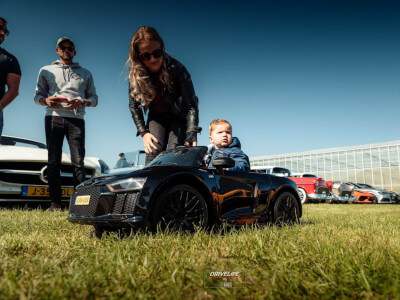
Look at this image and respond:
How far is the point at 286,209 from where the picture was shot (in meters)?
3.81

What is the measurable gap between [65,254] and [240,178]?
1.85 metres

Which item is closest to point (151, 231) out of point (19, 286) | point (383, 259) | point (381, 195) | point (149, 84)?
point (19, 286)

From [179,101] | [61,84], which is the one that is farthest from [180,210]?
[61,84]

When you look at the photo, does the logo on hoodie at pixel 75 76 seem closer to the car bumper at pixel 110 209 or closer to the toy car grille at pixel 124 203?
the car bumper at pixel 110 209

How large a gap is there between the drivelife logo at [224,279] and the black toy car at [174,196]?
103 centimetres

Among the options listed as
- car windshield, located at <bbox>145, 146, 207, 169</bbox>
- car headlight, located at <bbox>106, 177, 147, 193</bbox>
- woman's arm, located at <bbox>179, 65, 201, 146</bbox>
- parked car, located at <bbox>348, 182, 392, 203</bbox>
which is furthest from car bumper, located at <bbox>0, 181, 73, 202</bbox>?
parked car, located at <bbox>348, 182, 392, 203</bbox>

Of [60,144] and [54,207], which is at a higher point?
[60,144]

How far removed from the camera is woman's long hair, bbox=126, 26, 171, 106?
11.4ft

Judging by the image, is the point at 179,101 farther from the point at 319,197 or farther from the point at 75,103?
the point at 319,197

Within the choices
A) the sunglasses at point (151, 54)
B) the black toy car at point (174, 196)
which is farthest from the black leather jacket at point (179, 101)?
the black toy car at point (174, 196)

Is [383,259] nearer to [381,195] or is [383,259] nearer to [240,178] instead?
[240,178]

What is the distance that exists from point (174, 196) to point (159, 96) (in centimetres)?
151

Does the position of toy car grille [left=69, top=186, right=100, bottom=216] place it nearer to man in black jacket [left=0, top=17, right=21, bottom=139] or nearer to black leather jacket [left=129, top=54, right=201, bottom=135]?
black leather jacket [left=129, top=54, right=201, bottom=135]

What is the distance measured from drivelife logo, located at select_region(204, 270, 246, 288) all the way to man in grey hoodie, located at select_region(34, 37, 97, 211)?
12.5 feet
